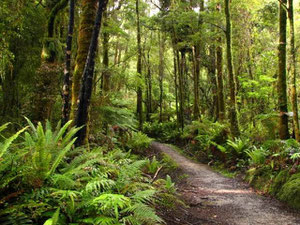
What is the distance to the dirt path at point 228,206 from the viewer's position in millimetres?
4355

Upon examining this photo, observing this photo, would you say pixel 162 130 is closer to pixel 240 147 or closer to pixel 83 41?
pixel 240 147

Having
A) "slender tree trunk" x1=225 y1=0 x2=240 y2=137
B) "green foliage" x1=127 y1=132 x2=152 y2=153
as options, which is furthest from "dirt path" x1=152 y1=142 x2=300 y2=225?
"green foliage" x1=127 y1=132 x2=152 y2=153

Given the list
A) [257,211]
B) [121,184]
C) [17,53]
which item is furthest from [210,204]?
[17,53]

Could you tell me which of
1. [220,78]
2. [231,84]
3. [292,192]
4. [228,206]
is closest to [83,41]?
[228,206]

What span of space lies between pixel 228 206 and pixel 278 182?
1719mm

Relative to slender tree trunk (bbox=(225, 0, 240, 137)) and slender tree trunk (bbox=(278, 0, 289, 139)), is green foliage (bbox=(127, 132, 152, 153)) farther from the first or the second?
slender tree trunk (bbox=(278, 0, 289, 139))

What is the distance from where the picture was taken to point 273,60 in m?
14.0

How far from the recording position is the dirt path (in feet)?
14.3

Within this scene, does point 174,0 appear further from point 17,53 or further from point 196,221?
point 196,221

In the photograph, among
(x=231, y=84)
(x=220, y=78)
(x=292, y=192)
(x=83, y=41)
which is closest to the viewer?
(x=292, y=192)

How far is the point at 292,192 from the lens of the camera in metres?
5.17

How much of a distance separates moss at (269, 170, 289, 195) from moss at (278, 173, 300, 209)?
0.18 m

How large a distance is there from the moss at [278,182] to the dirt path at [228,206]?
30 centimetres

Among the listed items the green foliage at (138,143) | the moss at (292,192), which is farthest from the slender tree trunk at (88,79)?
the green foliage at (138,143)
